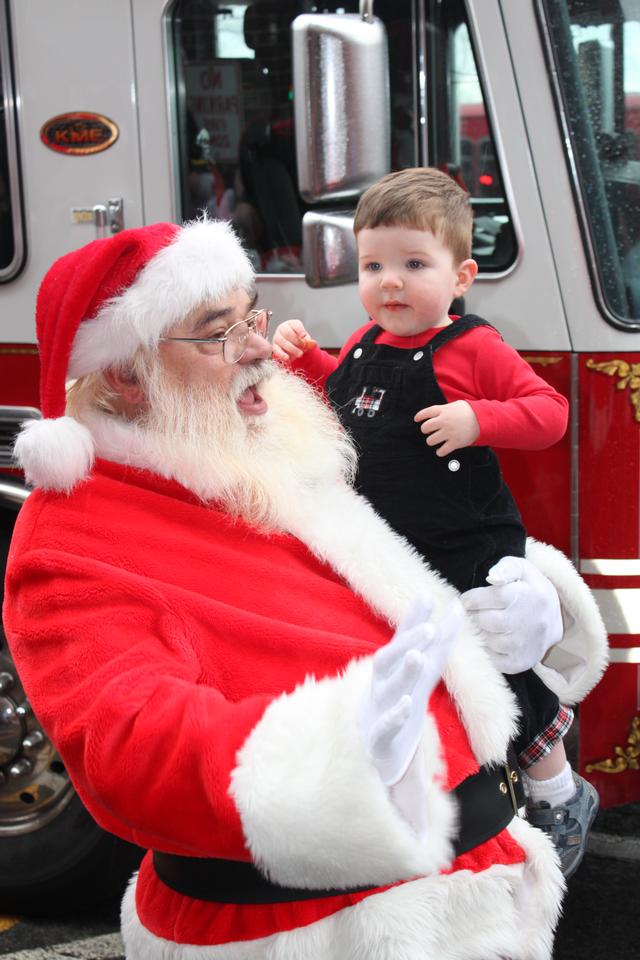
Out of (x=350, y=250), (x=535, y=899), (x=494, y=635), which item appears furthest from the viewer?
(x=350, y=250)

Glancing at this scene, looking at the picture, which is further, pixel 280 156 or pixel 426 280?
pixel 280 156

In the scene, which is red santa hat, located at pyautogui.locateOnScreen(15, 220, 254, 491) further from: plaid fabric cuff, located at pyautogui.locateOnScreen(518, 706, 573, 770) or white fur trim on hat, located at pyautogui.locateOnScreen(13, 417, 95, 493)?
plaid fabric cuff, located at pyautogui.locateOnScreen(518, 706, 573, 770)

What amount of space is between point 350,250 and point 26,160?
97cm

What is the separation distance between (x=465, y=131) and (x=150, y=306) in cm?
134

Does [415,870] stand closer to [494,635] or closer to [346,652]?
[346,652]

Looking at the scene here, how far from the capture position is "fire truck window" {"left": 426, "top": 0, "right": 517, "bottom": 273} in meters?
→ 2.81

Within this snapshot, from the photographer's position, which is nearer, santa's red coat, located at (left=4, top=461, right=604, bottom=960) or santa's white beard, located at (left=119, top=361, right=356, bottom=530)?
santa's red coat, located at (left=4, top=461, right=604, bottom=960)

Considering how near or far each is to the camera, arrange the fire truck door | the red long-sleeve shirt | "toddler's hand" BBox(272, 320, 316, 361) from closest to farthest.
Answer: the red long-sleeve shirt
"toddler's hand" BBox(272, 320, 316, 361)
the fire truck door

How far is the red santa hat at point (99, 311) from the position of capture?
70.3 inches

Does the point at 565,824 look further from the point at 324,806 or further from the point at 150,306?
the point at 150,306

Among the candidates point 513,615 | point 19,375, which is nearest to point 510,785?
point 513,615

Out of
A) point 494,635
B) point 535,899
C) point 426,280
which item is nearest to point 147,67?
point 426,280

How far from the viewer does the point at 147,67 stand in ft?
9.63

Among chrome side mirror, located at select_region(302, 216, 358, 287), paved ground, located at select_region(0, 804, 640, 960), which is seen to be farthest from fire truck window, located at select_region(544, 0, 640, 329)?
paved ground, located at select_region(0, 804, 640, 960)
